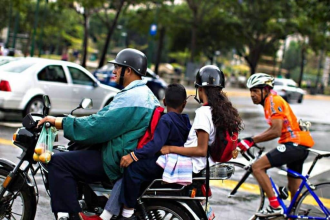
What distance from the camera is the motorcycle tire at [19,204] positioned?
418 cm

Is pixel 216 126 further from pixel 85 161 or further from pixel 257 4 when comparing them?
pixel 257 4

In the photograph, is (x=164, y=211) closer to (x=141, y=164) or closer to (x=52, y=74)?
(x=141, y=164)

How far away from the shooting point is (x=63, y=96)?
1352cm

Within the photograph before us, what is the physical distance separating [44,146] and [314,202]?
258 centimetres

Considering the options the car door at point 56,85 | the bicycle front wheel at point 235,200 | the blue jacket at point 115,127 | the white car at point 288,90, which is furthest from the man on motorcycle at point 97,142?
the white car at point 288,90

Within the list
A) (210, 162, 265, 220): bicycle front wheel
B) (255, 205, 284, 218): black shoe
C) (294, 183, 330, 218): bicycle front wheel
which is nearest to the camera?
(294, 183, 330, 218): bicycle front wheel

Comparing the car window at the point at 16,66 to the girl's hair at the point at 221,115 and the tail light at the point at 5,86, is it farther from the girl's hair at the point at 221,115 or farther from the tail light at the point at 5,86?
the girl's hair at the point at 221,115

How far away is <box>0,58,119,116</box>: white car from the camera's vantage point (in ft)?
39.8

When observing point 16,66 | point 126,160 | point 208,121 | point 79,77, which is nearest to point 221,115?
point 208,121

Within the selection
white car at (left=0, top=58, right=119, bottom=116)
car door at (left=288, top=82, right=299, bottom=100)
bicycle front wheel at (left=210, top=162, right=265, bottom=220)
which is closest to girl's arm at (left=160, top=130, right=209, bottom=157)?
bicycle front wheel at (left=210, top=162, right=265, bottom=220)

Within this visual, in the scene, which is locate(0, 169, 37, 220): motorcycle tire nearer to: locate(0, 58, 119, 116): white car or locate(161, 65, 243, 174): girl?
locate(161, 65, 243, 174): girl

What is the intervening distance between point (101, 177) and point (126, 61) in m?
0.87

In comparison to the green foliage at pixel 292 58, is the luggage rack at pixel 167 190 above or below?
above

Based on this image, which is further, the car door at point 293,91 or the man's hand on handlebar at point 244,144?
the car door at point 293,91
